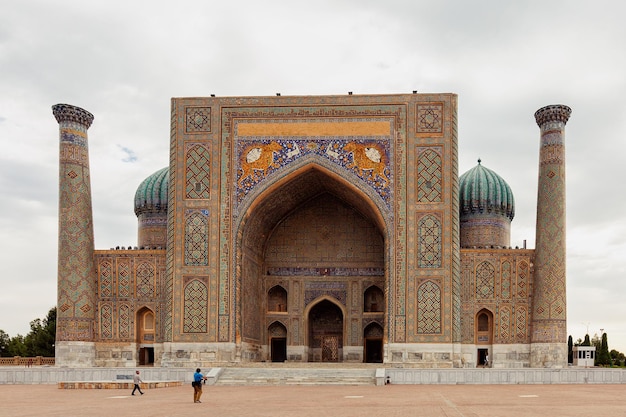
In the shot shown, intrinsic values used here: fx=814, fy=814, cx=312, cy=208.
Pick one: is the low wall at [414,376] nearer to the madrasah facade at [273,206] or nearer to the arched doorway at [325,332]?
the madrasah facade at [273,206]

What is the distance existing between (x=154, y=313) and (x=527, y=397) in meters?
8.53

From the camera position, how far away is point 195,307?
51.3 feet

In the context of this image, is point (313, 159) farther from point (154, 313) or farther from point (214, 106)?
point (154, 313)

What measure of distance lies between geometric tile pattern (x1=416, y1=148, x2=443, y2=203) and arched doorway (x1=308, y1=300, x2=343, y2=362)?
350 centimetres

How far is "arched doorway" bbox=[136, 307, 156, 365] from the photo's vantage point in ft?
53.5

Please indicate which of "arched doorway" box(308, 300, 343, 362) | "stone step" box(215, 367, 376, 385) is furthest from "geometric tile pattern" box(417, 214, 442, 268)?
"arched doorway" box(308, 300, 343, 362)

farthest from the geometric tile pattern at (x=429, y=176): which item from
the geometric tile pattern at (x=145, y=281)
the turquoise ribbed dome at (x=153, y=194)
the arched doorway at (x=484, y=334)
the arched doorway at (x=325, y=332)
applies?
the turquoise ribbed dome at (x=153, y=194)

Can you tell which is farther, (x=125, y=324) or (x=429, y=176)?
(x=125, y=324)

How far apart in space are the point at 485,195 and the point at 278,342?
5831 mm

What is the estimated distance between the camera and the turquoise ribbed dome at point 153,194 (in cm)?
1947

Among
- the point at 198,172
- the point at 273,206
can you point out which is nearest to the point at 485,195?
the point at 273,206

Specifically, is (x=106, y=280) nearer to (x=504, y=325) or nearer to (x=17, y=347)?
(x=504, y=325)

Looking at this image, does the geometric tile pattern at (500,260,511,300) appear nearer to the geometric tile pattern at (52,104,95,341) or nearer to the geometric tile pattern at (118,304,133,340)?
the geometric tile pattern at (118,304,133,340)

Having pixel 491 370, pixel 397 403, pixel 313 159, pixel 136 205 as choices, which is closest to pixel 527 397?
pixel 397 403
